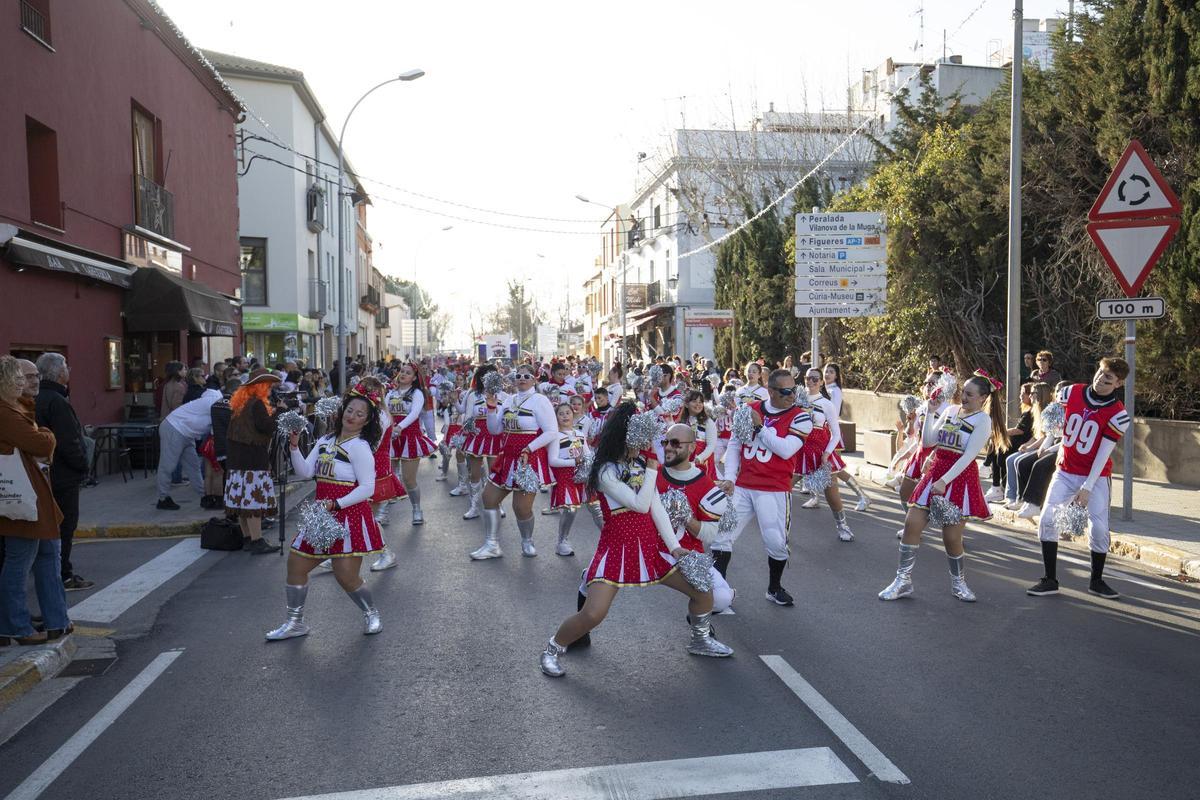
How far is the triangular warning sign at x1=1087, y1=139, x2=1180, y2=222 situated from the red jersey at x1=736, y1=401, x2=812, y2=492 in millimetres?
4894

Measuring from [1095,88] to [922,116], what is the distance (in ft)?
27.7

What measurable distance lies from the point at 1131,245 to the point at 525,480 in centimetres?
651

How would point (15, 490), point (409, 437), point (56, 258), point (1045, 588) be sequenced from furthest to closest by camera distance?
1. point (56, 258)
2. point (409, 437)
3. point (1045, 588)
4. point (15, 490)

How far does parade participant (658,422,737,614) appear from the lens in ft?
18.9

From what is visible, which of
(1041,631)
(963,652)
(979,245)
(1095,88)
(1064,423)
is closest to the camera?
(963,652)

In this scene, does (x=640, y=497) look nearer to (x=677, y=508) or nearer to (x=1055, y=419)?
(x=677, y=508)

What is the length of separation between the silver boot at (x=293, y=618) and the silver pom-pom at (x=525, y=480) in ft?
8.55

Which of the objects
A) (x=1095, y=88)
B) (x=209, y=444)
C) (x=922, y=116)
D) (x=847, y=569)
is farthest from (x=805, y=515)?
(x=922, y=116)

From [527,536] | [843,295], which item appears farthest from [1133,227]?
[843,295]

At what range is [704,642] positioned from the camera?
5.95 m

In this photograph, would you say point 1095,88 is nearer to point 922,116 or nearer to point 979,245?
point 979,245

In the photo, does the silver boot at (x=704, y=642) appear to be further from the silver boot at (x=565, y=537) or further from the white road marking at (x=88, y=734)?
the silver boot at (x=565, y=537)

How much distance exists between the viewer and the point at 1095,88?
1409 centimetres

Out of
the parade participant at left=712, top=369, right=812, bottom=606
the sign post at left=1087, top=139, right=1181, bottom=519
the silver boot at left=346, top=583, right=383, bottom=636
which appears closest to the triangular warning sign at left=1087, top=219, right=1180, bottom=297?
the sign post at left=1087, top=139, right=1181, bottom=519
